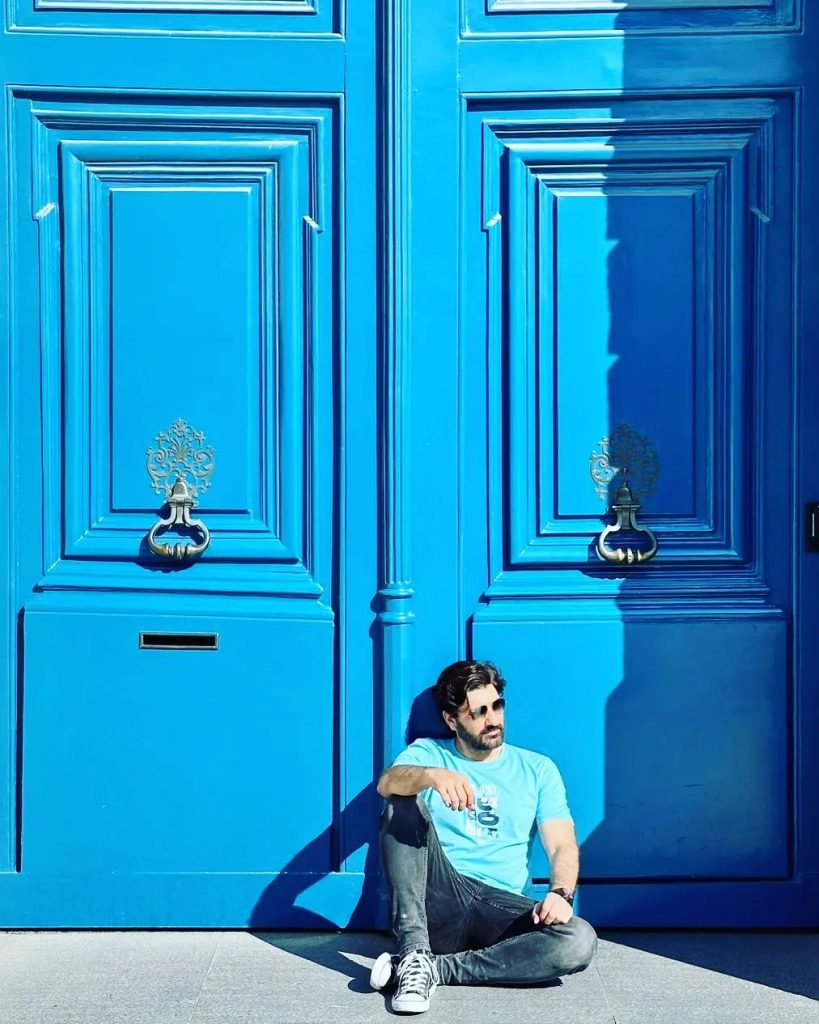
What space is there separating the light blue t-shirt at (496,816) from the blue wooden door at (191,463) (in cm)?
31

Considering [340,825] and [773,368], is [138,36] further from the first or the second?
[340,825]

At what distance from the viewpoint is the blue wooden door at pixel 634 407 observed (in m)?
3.83

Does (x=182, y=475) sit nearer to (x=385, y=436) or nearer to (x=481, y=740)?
(x=385, y=436)

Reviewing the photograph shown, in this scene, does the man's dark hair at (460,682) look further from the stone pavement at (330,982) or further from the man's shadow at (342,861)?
the stone pavement at (330,982)

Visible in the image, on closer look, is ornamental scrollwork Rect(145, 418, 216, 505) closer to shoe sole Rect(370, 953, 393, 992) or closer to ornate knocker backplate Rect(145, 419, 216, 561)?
ornate knocker backplate Rect(145, 419, 216, 561)

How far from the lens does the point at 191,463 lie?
3893 mm

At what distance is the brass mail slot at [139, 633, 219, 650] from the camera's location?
3.87 metres

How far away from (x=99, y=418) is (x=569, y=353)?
1475 millimetres

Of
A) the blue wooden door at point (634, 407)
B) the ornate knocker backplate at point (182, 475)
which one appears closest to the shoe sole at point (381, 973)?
the blue wooden door at point (634, 407)

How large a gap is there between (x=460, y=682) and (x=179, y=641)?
2.92ft

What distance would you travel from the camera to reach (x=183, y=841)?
12.8ft

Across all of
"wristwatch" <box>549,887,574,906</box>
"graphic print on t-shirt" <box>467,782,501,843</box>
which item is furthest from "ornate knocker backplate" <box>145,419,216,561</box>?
"wristwatch" <box>549,887,574,906</box>

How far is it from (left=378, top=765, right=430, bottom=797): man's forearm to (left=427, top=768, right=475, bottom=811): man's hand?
7 cm

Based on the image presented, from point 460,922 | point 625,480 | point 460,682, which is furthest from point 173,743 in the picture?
point 625,480
